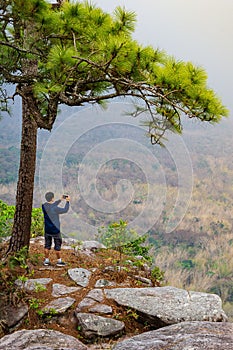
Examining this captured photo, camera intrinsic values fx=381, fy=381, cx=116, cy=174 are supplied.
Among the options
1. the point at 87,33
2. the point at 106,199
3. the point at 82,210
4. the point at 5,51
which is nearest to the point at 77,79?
the point at 87,33

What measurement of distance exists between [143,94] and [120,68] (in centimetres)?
36

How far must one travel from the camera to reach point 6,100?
5215 millimetres

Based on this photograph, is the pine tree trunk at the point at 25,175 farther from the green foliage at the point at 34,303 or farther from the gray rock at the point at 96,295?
the gray rock at the point at 96,295

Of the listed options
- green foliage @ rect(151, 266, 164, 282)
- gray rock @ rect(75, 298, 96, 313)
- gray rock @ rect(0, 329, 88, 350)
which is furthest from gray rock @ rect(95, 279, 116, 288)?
gray rock @ rect(0, 329, 88, 350)

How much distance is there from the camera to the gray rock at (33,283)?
4004mm

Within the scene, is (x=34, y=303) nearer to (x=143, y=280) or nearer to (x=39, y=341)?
(x=39, y=341)

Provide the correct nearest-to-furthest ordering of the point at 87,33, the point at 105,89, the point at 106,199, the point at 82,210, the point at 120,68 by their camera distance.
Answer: the point at 120,68
the point at 87,33
the point at 105,89
the point at 106,199
the point at 82,210

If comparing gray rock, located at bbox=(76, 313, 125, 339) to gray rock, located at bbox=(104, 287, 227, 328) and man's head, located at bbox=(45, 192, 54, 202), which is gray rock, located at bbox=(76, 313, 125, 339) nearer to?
gray rock, located at bbox=(104, 287, 227, 328)

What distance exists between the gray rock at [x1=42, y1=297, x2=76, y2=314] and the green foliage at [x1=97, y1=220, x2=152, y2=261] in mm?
1104

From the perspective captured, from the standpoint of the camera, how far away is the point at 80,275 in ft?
14.4

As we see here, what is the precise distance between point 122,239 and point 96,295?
47.3 inches

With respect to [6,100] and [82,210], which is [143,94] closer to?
[82,210]

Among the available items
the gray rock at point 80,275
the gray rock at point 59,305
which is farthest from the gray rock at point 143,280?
the gray rock at point 59,305

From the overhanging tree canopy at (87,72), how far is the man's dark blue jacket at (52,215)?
231 millimetres
